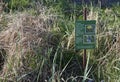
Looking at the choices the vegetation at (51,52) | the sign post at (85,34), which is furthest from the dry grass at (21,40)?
the sign post at (85,34)

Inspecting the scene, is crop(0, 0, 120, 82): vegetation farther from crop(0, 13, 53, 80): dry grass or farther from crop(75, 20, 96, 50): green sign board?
crop(75, 20, 96, 50): green sign board

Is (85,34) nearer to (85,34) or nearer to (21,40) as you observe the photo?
(85,34)

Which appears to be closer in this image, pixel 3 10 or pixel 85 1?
pixel 3 10

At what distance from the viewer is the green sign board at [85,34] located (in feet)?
11.2

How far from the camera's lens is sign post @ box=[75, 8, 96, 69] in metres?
3.41

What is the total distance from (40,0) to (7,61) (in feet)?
6.04

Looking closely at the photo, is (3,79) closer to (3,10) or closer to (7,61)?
(7,61)

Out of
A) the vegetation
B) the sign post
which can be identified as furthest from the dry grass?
the sign post

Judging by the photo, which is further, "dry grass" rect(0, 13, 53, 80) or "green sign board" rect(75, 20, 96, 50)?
"dry grass" rect(0, 13, 53, 80)

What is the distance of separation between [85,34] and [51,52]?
18.4 inches

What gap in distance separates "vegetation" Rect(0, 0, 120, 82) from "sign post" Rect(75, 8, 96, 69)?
157 millimetres

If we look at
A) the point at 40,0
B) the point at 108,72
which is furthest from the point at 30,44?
the point at 40,0

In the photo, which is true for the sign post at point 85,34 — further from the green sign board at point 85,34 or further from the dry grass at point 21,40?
the dry grass at point 21,40

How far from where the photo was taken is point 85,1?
581cm
